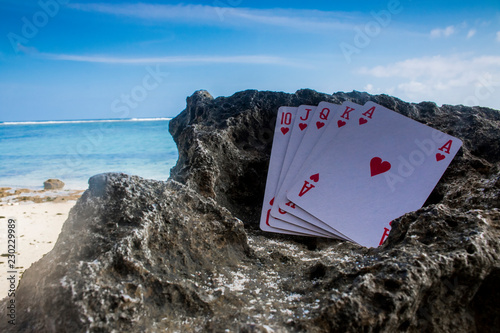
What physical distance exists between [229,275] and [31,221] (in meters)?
6.51

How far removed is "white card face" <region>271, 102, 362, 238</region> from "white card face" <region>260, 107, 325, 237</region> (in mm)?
A: 72

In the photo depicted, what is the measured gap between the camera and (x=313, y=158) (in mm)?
3740

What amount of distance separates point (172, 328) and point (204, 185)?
1632 mm

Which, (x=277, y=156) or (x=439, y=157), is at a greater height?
(x=439, y=157)

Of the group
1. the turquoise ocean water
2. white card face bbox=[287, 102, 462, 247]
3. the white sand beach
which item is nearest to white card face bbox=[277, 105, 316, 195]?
white card face bbox=[287, 102, 462, 247]

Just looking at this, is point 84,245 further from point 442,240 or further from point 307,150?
point 307,150

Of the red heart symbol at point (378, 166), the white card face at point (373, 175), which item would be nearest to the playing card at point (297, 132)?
the white card face at point (373, 175)

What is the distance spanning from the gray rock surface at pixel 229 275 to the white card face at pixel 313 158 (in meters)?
0.80

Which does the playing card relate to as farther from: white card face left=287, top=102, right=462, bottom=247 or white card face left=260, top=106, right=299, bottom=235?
white card face left=287, top=102, right=462, bottom=247

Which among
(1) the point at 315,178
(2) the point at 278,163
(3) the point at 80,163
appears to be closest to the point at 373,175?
(1) the point at 315,178

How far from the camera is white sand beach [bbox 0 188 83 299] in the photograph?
5326 millimetres

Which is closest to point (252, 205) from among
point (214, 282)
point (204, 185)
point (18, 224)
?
point (204, 185)

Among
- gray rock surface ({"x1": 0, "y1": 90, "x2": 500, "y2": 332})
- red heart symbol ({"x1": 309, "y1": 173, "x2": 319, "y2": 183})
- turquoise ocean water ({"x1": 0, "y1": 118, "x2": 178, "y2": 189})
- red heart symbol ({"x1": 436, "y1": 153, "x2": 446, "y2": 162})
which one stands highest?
red heart symbol ({"x1": 436, "y1": 153, "x2": 446, "y2": 162})

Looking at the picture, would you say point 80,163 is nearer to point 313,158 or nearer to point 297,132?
point 297,132
